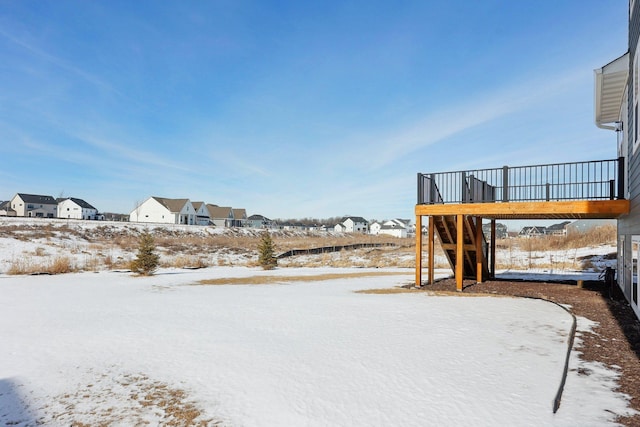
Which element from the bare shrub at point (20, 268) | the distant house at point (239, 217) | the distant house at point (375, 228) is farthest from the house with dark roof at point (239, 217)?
the bare shrub at point (20, 268)

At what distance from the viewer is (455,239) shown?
13508mm

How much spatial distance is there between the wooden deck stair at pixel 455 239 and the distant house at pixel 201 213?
6212cm

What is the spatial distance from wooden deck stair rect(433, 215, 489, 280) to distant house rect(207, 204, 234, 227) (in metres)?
65.1

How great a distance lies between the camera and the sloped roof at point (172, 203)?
62.8 meters

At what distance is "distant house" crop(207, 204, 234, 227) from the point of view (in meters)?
74.8

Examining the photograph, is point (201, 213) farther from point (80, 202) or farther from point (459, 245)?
point (459, 245)

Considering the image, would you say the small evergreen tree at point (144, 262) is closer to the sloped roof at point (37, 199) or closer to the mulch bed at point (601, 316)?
the mulch bed at point (601, 316)

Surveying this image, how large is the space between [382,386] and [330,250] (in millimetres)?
27518

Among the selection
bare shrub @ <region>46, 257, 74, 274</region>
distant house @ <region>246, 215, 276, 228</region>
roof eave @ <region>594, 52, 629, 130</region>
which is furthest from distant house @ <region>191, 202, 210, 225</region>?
roof eave @ <region>594, 52, 629, 130</region>

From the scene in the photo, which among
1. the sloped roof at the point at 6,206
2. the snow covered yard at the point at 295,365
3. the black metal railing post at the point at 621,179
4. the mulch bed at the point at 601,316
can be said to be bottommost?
the snow covered yard at the point at 295,365

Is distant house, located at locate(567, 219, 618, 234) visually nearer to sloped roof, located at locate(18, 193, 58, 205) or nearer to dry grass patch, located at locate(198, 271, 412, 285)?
dry grass patch, located at locate(198, 271, 412, 285)

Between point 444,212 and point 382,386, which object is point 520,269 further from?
point 382,386

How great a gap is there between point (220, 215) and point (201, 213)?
5197 millimetres

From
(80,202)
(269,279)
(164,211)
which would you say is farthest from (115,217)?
(269,279)
